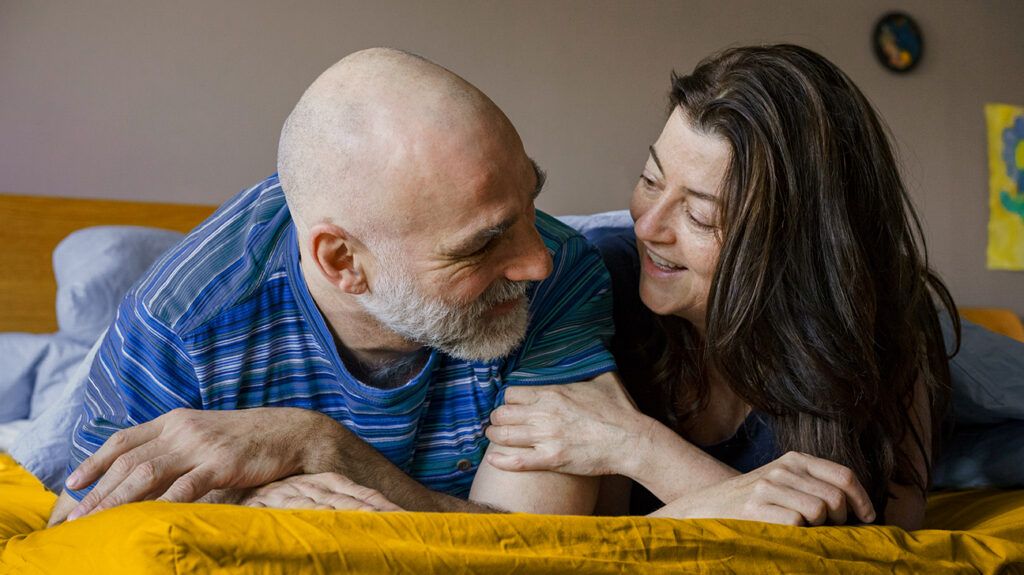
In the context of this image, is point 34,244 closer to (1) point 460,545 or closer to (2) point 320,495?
(2) point 320,495

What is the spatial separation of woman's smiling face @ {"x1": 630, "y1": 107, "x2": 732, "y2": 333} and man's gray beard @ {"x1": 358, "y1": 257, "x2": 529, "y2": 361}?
25 cm

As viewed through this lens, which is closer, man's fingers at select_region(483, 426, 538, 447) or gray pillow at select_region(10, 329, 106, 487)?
man's fingers at select_region(483, 426, 538, 447)

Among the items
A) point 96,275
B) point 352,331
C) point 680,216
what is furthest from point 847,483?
point 96,275

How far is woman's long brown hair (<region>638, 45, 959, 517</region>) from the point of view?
139cm

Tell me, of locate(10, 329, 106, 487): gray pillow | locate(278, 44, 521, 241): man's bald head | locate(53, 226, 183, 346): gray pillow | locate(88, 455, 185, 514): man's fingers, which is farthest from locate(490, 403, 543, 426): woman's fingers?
locate(53, 226, 183, 346): gray pillow

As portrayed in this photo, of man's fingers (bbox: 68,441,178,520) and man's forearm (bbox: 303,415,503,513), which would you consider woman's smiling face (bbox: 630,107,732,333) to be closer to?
man's forearm (bbox: 303,415,503,513)

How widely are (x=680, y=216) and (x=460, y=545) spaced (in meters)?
0.72

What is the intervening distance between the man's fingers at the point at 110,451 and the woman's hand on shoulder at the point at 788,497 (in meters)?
0.64

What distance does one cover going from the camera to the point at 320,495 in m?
1.15

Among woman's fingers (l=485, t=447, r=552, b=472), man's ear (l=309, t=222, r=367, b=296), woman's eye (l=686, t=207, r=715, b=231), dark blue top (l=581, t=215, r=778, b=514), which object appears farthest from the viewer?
dark blue top (l=581, t=215, r=778, b=514)

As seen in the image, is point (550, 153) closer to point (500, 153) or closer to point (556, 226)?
point (556, 226)

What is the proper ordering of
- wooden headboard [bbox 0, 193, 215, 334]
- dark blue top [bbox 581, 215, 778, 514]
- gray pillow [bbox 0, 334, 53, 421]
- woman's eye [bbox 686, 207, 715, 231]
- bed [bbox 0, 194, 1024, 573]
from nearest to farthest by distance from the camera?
1. bed [bbox 0, 194, 1024, 573]
2. woman's eye [bbox 686, 207, 715, 231]
3. dark blue top [bbox 581, 215, 778, 514]
4. gray pillow [bbox 0, 334, 53, 421]
5. wooden headboard [bbox 0, 193, 215, 334]

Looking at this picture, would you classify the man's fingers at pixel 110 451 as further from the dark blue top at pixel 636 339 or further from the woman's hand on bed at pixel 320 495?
the dark blue top at pixel 636 339

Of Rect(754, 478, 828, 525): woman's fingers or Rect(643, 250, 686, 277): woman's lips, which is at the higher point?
Rect(643, 250, 686, 277): woman's lips
